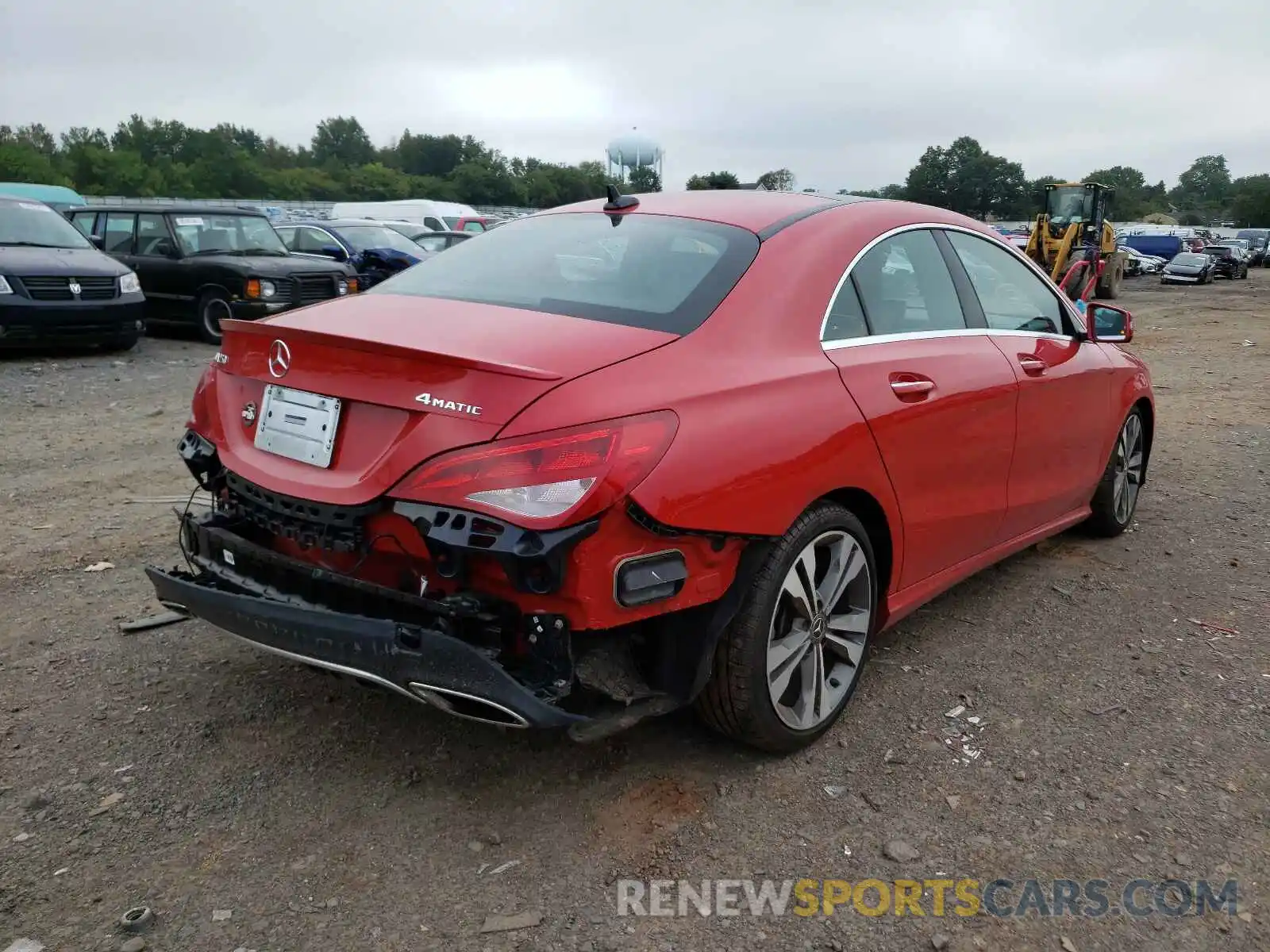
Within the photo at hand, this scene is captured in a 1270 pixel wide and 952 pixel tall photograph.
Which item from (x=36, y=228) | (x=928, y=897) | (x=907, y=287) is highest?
(x=36, y=228)

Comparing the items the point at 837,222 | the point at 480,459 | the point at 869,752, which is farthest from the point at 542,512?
the point at 837,222

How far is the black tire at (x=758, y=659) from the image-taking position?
9.10 feet

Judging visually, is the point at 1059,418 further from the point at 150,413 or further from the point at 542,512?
the point at 150,413

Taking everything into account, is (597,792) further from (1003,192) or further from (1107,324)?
(1003,192)

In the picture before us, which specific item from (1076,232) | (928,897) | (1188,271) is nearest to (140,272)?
(928,897)

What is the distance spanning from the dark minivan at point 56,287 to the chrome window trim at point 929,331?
9.07m

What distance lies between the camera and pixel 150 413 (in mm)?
7992

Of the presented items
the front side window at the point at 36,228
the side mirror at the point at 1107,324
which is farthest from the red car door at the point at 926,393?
the front side window at the point at 36,228

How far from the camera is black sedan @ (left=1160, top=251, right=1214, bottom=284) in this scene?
35.6m

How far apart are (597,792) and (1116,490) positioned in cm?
351

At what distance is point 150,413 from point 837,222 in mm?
6382

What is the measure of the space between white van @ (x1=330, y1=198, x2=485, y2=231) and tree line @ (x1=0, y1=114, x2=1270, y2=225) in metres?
27.4

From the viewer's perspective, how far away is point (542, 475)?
2.35 metres

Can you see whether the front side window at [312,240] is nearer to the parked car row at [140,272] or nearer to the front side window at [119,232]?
the parked car row at [140,272]
